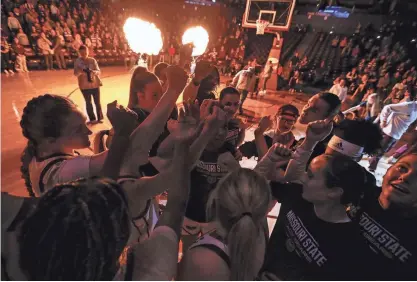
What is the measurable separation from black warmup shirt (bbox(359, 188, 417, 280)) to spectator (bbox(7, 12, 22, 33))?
48.2 feet

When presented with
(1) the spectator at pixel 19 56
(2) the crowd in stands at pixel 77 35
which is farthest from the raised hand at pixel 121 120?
(1) the spectator at pixel 19 56

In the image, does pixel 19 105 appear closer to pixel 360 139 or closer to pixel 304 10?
pixel 360 139

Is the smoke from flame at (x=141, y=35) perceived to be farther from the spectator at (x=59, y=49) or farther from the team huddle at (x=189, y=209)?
the spectator at (x=59, y=49)

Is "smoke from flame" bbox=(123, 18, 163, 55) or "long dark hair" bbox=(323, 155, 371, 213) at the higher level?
"smoke from flame" bbox=(123, 18, 163, 55)

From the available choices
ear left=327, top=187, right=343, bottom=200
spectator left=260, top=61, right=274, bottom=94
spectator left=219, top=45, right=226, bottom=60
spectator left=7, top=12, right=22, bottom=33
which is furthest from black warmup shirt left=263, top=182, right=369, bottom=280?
spectator left=219, top=45, right=226, bottom=60

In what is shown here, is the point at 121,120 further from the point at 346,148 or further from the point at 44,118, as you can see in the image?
the point at 346,148

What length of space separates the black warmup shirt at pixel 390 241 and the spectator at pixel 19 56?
1355 cm

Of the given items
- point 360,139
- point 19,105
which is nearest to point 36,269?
point 360,139

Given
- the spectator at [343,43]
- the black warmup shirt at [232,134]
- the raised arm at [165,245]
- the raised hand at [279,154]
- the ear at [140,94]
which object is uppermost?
the spectator at [343,43]

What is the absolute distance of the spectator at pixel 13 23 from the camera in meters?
11.4

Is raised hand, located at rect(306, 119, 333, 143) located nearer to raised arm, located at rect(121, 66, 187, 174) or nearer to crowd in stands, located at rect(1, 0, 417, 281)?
crowd in stands, located at rect(1, 0, 417, 281)

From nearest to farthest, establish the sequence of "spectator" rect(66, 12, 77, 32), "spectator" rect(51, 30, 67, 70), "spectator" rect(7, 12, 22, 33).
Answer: "spectator" rect(7, 12, 22, 33) → "spectator" rect(51, 30, 67, 70) → "spectator" rect(66, 12, 77, 32)

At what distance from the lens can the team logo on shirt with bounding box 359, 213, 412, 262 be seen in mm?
1541

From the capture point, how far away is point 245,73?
8.55 metres
